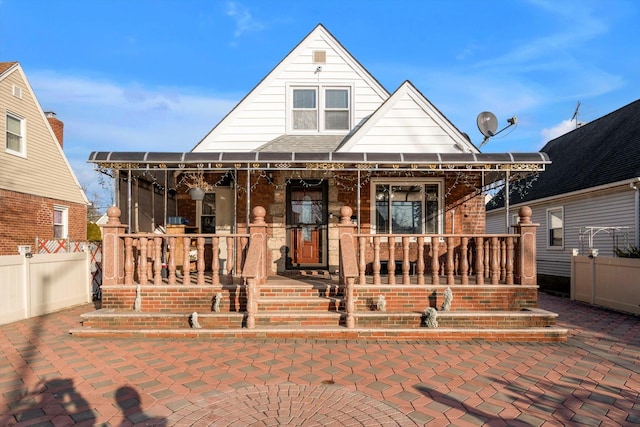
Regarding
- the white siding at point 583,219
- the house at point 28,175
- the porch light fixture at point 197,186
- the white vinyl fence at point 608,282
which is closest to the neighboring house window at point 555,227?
the white siding at point 583,219

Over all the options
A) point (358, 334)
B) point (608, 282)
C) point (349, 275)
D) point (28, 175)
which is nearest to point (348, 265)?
point (349, 275)

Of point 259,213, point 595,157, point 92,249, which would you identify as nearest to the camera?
point 259,213

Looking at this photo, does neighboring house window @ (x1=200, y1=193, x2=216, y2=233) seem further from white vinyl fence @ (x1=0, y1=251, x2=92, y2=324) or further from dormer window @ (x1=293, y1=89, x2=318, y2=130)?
dormer window @ (x1=293, y1=89, x2=318, y2=130)

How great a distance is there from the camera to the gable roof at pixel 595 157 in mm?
11083

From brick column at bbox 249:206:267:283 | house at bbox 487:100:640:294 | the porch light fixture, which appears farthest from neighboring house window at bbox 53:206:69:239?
house at bbox 487:100:640:294

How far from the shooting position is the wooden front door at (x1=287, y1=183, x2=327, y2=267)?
30.3ft

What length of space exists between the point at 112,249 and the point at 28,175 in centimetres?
899

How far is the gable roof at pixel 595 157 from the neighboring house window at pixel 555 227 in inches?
27.3

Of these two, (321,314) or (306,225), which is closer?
(321,314)

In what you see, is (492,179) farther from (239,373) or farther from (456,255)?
(239,373)

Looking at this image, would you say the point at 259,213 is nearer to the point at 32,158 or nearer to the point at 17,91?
the point at 32,158

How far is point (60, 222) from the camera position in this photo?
1402 cm

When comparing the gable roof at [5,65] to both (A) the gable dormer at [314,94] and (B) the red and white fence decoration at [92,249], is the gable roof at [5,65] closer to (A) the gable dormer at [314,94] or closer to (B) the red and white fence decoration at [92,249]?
(B) the red and white fence decoration at [92,249]

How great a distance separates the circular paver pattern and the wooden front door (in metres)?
5.39
